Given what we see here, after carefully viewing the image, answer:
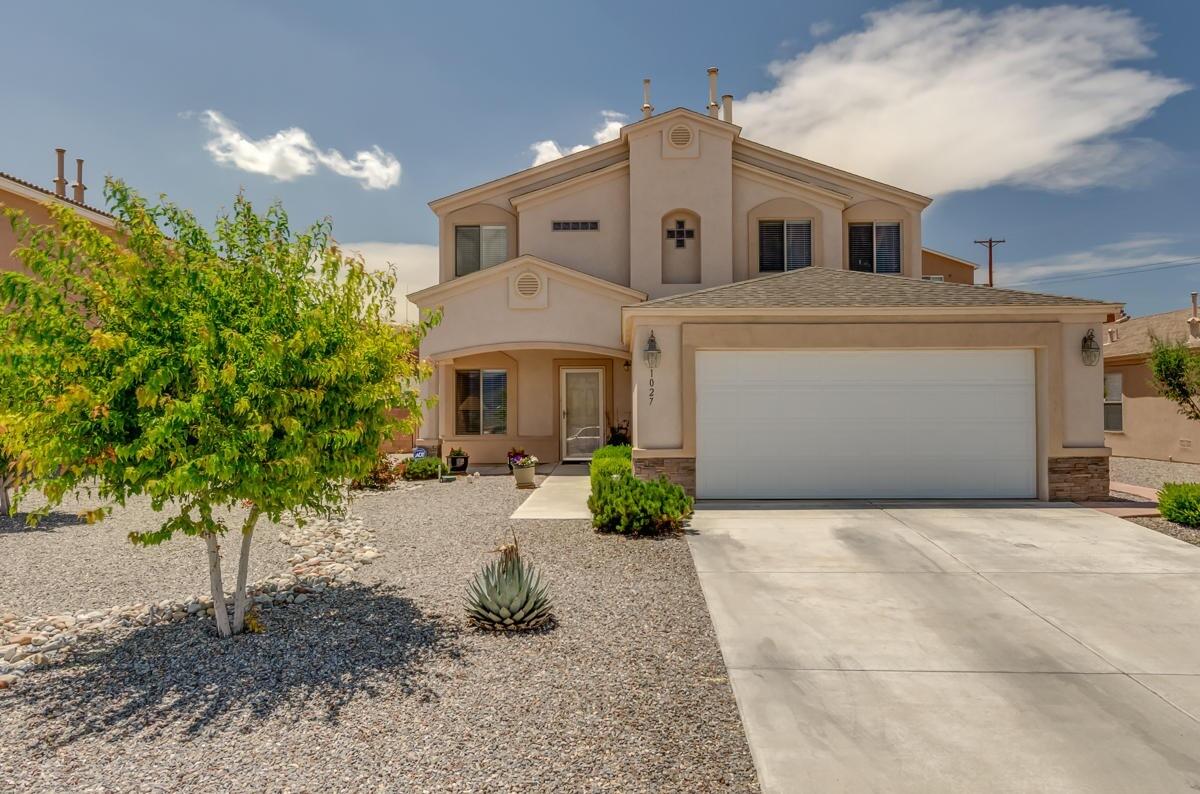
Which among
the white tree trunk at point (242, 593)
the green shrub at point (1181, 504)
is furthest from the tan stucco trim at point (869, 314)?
the white tree trunk at point (242, 593)

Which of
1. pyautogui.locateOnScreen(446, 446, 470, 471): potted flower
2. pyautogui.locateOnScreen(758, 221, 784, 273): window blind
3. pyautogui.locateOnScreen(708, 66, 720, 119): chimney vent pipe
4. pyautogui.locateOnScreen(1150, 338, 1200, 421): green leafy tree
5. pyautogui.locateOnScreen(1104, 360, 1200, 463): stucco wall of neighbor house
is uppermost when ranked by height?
pyautogui.locateOnScreen(708, 66, 720, 119): chimney vent pipe

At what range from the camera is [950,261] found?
1001 inches

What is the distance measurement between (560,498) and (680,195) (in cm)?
984

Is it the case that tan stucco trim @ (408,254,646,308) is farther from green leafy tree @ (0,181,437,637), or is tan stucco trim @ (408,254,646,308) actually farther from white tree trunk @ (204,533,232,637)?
white tree trunk @ (204,533,232,637)

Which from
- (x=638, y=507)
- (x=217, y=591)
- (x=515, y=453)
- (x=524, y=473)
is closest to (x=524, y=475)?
(x=524, y=473)

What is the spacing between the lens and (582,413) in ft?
57.4

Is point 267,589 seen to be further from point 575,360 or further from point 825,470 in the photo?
point 575,360

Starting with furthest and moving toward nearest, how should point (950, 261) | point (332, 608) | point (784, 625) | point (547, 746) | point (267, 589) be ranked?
point (950, 261), point (267, 589), point (332, 608), point (784, 625), point (547, 746)

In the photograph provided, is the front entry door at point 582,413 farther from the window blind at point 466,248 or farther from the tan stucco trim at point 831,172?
the tan stucco trim at point 831,172

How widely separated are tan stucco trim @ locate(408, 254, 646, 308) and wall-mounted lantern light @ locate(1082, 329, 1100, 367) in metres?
8.96

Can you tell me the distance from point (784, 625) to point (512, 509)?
6.33 metres

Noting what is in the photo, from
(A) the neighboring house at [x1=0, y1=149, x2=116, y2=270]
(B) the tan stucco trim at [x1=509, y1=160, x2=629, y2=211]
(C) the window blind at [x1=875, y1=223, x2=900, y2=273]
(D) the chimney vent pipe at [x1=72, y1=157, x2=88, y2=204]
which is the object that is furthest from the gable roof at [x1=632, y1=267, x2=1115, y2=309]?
(D) the chimney vent pipe at [x1=72, y1=157, x2=88, y2=204]

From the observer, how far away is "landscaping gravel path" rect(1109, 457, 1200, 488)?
1426 centimetres

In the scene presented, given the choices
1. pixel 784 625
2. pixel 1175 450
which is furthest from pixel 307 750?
pixel 1175 450
